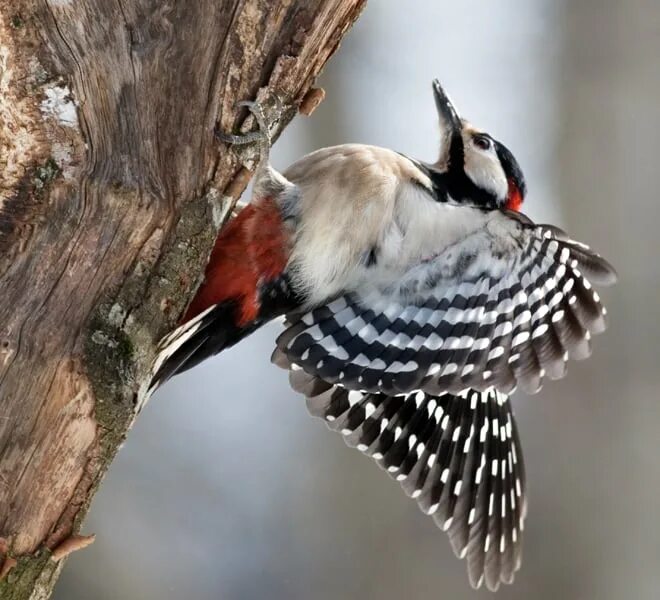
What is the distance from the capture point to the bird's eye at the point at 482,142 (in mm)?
3178

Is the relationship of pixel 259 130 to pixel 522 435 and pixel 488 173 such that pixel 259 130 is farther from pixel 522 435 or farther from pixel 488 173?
pixel 522 435

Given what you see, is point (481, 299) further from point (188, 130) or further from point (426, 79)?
point (426, 79)

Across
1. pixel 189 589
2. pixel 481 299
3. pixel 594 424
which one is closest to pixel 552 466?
pixel 594 424

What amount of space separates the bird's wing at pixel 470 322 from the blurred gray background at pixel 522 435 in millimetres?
2261

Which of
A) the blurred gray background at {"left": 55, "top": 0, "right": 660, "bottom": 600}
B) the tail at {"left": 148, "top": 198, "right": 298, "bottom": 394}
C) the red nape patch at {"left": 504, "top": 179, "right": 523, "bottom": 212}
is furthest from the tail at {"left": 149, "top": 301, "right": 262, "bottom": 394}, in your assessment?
the blurred gray background at {"left": 55, "top": 0, "right": 660, "bottom": 600}

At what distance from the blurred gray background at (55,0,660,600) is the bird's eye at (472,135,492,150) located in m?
1.80

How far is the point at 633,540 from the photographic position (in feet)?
16.5

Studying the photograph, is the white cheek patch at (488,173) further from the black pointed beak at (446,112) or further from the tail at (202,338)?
the tail at (202,338)

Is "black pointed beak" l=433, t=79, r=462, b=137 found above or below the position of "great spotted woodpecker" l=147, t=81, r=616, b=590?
above

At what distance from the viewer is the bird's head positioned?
121 inches

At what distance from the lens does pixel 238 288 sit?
272cm

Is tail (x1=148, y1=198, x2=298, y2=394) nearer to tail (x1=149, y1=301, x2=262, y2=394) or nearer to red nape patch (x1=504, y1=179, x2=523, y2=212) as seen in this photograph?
tail (x1=149, y1=301, x2=262, y2=394)

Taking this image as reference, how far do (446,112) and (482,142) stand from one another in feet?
0.66

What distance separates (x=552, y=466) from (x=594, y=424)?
283mm
